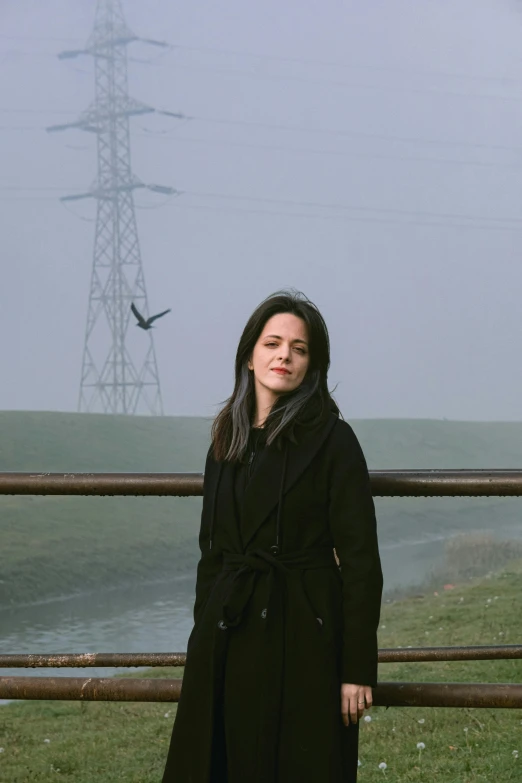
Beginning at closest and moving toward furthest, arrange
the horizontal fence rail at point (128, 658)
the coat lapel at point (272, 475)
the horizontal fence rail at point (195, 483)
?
the coat lapel at point (272, 475), the horizontal fence rail at point (195, 483), the horizontal fence rail at point (128, 658)

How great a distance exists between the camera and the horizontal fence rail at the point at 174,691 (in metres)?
2.26

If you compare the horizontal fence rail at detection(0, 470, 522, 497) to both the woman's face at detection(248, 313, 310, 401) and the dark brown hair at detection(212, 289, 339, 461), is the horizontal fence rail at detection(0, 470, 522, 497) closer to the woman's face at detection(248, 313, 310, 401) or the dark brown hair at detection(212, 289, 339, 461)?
the dark brown hair at detection(212, 289, 339, 461)

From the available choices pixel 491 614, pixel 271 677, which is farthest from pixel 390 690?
pixel 491 614

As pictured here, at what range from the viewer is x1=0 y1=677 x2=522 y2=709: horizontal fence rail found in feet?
7.41

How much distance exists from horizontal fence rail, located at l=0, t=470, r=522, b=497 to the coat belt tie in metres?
0.29

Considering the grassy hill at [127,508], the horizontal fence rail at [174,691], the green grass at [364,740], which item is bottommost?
the grassy hill at [127,508]

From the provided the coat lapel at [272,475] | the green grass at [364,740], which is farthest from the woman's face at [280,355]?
the green grass at [364,740]

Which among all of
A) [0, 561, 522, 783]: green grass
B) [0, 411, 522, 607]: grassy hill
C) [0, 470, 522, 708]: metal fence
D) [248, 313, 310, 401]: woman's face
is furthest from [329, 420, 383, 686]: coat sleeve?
[0, 411, 522, 607]: grassy hill

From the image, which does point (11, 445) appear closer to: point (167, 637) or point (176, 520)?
point (176, 520)

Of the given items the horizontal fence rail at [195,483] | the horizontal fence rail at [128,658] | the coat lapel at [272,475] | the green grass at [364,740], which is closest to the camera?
the coat lapel at [272,475]

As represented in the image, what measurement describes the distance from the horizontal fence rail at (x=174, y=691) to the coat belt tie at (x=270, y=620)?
0.85 feet

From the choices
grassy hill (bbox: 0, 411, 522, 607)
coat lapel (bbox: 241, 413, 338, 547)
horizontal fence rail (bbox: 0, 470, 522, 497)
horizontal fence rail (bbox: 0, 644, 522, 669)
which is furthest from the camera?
grassy hill (bbox: 0, 411, 522, 607)

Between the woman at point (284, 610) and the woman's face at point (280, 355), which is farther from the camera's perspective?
A: the woman's face at point (280, 355)

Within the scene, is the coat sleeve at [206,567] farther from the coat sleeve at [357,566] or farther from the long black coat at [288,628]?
the coat sleeve at [357,566]
